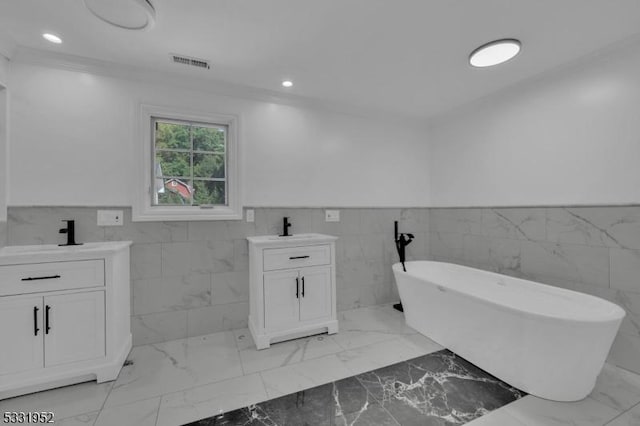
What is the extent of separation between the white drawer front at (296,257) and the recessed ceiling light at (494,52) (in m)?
2.02

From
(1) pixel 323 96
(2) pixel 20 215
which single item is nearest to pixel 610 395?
(1) pixel 323 96

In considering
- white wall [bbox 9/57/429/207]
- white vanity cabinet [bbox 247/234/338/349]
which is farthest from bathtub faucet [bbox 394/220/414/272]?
white vanity cabinet [bbox 247/234/338/349]

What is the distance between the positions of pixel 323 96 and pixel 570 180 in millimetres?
2414

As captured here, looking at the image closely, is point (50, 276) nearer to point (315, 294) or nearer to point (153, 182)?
point (153, 182)

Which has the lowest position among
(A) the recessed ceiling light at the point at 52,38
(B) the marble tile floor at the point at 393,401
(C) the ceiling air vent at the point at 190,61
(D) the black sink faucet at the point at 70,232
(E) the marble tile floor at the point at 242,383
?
(B) the marble tile floor at the point at 393,401

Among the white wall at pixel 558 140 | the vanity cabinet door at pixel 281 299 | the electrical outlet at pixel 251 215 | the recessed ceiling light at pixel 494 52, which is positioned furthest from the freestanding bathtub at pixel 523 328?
the recessed ceiling light at pixel 494 52

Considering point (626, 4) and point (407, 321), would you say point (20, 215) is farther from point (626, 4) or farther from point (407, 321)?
point (626, 4)

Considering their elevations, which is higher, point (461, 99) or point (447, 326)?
point (461, 99)

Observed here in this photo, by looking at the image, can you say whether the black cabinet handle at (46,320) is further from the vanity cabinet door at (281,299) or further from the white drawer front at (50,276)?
the vanity cabinet door at (281,299)

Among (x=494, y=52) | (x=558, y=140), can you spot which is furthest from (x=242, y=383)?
(x=558, y=140)

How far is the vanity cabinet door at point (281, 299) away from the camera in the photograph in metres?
2.32

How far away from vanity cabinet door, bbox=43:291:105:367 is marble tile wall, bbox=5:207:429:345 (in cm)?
48

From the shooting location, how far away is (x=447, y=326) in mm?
2225

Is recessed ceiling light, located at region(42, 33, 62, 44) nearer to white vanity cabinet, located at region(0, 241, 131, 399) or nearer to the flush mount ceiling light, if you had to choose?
the flush mount ceiling light
